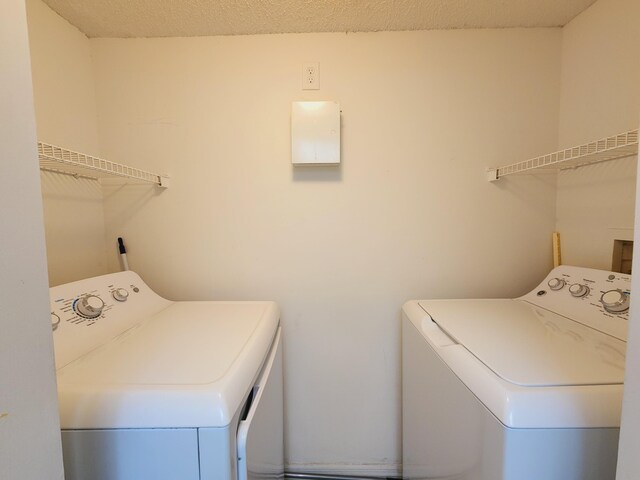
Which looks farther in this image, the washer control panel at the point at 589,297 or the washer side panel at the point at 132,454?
the washer control panel at the point at 589,297

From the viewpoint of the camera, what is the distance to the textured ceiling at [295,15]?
1071 mm

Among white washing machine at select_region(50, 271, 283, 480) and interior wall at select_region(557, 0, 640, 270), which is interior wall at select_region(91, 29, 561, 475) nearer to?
interior wall at select_region(557, 0, 640, 270)

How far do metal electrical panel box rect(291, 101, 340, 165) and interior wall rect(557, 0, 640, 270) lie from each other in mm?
1040

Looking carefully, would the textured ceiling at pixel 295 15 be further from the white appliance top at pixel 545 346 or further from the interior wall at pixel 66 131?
the white appliance top at pixel 545 346

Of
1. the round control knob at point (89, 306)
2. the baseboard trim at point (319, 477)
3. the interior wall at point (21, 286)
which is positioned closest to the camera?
the interior wall at point (21, 286)

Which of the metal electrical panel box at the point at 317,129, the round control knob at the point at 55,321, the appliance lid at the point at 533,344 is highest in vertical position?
the metal electrical panel box at the point at 317,129

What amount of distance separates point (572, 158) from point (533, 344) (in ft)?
2.05

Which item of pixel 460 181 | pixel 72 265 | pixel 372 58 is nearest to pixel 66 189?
pixel 72 265

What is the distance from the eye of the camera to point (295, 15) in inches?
44.2

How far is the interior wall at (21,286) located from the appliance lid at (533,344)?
845 mm

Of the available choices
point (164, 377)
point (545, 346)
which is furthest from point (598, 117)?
point (164, 377)

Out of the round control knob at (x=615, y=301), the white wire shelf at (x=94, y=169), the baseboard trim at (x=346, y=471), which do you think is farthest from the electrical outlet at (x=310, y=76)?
the baseboard trim at (x=346, y=471)

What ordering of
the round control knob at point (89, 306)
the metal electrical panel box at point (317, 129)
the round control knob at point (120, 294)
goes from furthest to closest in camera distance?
the metal electrical panel box at point (317, 129), the round control knob at point (120, 294), the round control knob at point (89, 306)

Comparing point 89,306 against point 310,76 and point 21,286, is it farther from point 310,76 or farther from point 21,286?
point 310,76
